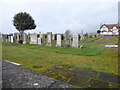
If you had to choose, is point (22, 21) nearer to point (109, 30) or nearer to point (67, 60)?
point (67, 60)

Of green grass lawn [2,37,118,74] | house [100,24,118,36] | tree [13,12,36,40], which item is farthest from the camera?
house [100,24,118,36]

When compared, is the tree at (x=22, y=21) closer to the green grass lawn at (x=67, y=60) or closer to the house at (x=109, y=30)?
the green grass lawn at (x=67, y=60)

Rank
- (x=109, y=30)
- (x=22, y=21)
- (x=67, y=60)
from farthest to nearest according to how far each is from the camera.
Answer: (x=109, y=30)
(x=22, y=21)
(x=67, y=60)

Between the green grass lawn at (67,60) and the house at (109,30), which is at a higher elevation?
the house at (109,30)

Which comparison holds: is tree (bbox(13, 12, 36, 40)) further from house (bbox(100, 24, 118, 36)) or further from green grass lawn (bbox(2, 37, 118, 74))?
house (bbox(100, 24, 118, 36))

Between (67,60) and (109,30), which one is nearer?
(67,60)

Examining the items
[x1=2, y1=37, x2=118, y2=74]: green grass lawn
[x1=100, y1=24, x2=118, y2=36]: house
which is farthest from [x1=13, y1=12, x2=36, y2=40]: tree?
[x1=100, y1=24, x2=118, y2=36]: house

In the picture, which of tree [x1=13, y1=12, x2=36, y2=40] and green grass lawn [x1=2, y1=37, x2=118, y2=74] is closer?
green grass lawn [x1=2, y1=37, x2=118, y2=74]

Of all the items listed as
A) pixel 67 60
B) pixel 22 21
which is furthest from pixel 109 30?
pixel 67 60

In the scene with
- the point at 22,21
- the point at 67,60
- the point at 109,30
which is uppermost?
the point at 22,21

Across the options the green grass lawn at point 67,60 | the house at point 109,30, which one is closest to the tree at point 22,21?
the green grass lawn at point 67,60

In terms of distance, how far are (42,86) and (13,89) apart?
2.17 feet

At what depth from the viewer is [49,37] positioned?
12.4 metres

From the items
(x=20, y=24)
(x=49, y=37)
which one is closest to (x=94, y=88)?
(x=49, y=37)
